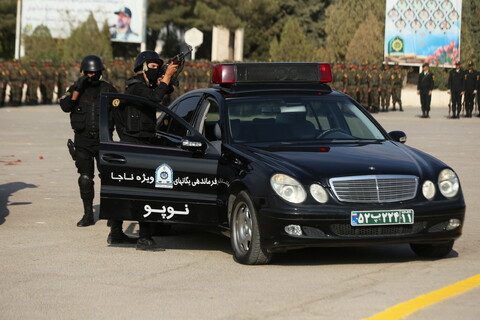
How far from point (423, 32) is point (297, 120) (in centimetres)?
5487

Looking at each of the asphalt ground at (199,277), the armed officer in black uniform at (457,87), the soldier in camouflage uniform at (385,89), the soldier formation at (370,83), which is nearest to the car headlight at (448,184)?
the asphalt ground at (199,277)

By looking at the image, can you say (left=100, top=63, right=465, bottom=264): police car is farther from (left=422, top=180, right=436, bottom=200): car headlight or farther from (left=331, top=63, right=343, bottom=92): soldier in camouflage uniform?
(left=331, top=63, right=343, bottom=92): soldier in camouflage uniform

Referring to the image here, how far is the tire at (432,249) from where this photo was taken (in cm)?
901

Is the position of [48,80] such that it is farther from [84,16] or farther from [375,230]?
[375,230]

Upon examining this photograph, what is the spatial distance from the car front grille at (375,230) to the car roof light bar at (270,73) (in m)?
2.24

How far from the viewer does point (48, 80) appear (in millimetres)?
44188

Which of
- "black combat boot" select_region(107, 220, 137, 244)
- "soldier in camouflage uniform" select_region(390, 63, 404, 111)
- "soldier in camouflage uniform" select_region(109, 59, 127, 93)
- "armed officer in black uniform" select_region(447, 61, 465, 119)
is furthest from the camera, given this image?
"soldier in camouflage uniform" select_region(390, 63, 404, 111)

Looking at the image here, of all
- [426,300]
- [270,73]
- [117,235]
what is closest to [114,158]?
[117,235]

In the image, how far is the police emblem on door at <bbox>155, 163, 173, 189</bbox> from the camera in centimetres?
923

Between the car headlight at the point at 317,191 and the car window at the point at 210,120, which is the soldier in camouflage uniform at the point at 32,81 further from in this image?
the car headlight at the point at 317,191

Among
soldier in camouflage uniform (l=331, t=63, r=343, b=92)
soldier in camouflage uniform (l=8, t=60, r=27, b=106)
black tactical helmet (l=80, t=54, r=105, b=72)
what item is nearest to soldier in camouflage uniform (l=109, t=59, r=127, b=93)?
soldier in camouflage uniform (l=8, t=60, r=27, b=106)

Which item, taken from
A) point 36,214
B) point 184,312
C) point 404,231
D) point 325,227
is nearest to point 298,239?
point 325,227

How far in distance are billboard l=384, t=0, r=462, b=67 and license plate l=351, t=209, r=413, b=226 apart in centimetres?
5443

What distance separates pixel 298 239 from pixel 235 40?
213ft
